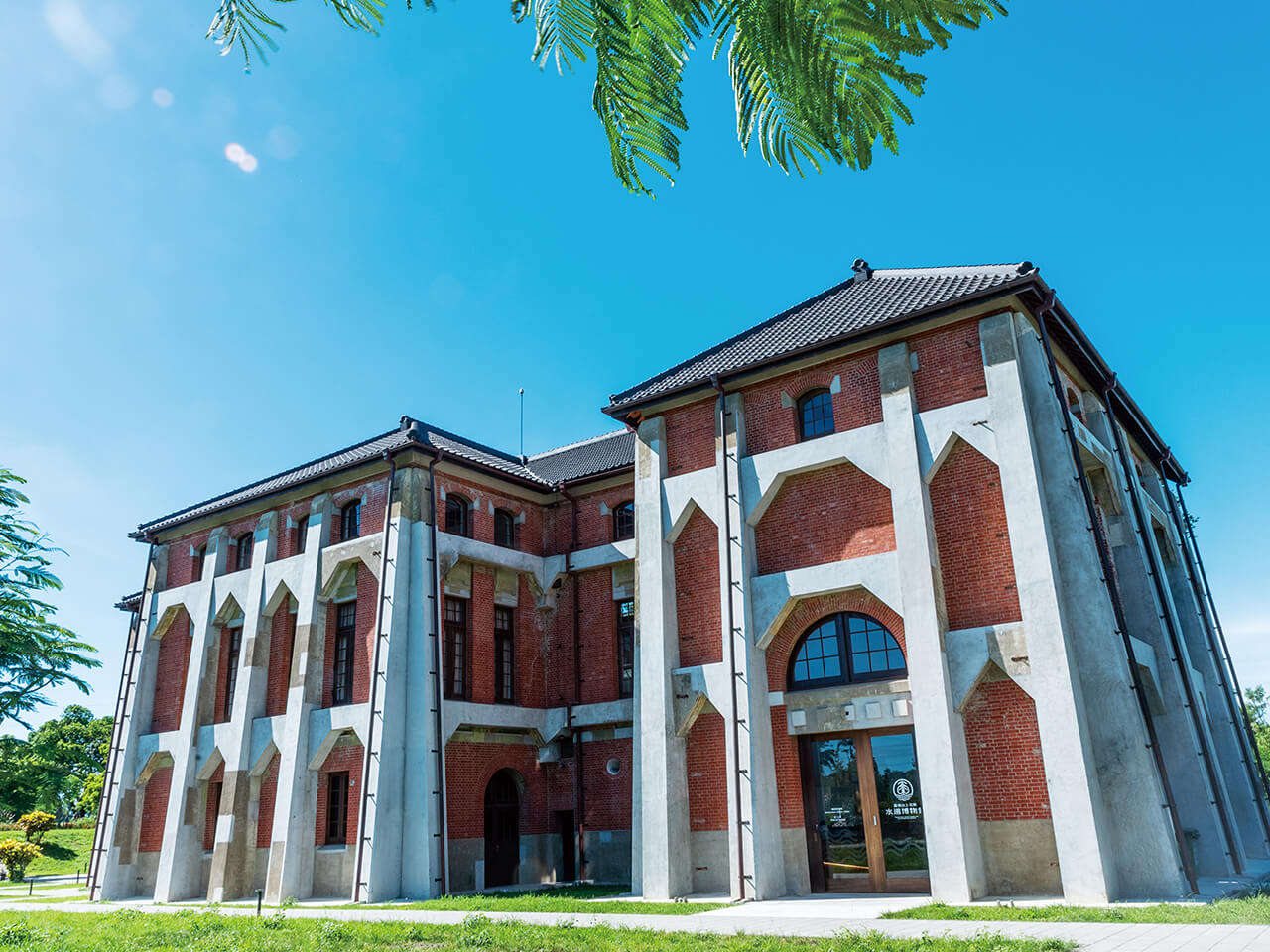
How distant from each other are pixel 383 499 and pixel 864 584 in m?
12.2

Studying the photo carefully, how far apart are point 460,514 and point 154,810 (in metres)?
12.1

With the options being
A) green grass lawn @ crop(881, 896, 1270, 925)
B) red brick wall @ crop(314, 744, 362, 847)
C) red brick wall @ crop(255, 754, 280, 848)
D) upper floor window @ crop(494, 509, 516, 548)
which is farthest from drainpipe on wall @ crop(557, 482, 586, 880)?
green grass lawn @ crop(881, 896, 1270, 925)

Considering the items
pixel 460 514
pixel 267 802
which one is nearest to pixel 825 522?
pixel 460 514

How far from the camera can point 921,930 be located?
1097 cm

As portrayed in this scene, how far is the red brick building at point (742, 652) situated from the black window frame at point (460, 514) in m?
0.09

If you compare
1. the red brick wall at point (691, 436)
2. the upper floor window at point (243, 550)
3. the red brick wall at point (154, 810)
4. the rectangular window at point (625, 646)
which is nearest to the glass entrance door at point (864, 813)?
the red brick wall at point (691, 436)

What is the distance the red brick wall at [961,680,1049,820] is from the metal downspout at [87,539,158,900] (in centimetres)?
2266

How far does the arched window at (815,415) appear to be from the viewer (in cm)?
1816

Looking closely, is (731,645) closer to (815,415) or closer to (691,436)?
(691,436)

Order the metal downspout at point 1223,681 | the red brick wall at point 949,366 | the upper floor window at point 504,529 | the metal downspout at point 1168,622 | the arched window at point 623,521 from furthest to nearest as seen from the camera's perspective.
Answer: the upper floor window at point 504,529 < the arched window at point 623,521 < the metal downspout at point 1223,681 < the red brick wall at point 949,366 < the metal downspout at point 1168,622

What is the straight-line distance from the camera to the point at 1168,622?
17578 millimetres

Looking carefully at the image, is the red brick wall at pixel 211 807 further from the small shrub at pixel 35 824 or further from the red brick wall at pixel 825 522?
the small shrub at pixel 35 824

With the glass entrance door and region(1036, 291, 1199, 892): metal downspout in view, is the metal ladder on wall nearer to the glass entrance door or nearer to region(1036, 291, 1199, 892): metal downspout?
the glass entrance door

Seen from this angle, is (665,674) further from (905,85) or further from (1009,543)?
(905,85)
